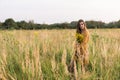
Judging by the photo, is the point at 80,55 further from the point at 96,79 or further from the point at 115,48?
the point at 115,48

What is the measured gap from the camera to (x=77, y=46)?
13.4ft

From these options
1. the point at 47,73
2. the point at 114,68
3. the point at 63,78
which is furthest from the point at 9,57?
the point at 114,68

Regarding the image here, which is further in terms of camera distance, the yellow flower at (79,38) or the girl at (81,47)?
the yellow flower at (79,38)

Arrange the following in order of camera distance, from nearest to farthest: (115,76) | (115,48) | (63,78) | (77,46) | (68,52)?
(63,78) < (115,76) < (77,46) < (115,48) < (68,52)

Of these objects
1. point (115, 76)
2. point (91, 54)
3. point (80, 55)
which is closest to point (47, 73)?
point (80, 55)

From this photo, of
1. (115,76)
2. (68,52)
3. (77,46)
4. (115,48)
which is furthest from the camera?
(68,52)

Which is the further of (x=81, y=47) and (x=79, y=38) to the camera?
(x=79, y=38)

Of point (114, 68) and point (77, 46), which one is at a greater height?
point (77, 46)

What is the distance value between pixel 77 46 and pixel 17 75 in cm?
100

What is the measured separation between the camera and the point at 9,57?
4082 mm

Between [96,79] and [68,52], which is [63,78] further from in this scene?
[68,52]

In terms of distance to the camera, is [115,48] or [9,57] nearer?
[9,57]

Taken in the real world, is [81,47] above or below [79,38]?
below

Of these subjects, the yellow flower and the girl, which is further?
the yellow flower
